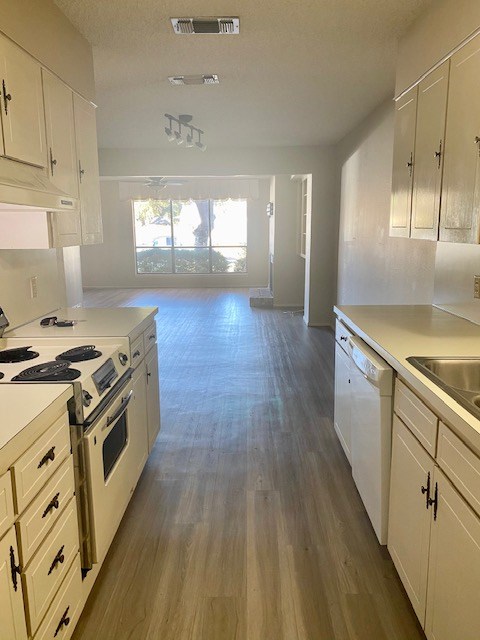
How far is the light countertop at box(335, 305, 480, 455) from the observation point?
1379mm

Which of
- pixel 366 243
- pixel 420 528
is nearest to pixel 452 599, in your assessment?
pixel 420 528

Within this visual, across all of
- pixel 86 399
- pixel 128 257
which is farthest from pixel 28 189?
pixel 128 257

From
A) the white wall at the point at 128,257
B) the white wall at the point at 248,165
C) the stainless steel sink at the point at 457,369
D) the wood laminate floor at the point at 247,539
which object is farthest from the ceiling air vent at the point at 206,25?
the white wall at the point at 128,257

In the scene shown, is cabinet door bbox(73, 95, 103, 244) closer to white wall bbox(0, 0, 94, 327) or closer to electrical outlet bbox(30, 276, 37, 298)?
white wall bbox(0, 0, 94, 327)

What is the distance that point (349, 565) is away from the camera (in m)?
2.11

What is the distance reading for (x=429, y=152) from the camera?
7.96 ft

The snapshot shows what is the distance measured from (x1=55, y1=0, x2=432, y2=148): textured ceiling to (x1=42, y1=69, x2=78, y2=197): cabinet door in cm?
40

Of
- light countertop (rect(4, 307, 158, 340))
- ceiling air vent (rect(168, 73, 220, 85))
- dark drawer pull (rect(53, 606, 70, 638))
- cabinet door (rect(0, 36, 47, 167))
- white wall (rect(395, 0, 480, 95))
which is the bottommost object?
dark drawer pull (rect(53, 606, 70, 638))

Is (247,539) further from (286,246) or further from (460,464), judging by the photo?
(286,246)

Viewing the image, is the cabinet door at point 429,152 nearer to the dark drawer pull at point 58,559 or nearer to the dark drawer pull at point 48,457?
the dark drawer pull at point 48,457

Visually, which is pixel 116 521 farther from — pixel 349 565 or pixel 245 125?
pixel 245 125

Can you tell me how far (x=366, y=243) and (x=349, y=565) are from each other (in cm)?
345

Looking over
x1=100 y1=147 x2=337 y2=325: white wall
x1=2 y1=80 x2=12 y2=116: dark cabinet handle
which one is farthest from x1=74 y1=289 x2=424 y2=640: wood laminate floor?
x1=100 y1=147 x2=337 y2=325: white wall

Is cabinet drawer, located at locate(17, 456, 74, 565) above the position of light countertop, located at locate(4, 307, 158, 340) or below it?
below
